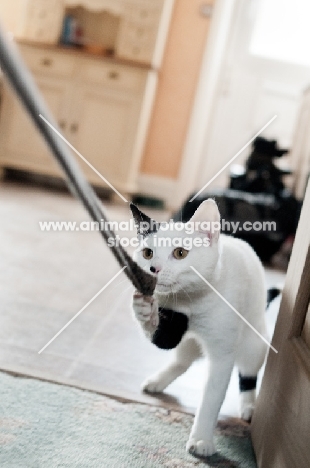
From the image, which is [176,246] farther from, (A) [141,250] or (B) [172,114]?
(B) [172,114]

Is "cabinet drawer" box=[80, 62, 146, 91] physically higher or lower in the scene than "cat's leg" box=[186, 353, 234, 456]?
higher

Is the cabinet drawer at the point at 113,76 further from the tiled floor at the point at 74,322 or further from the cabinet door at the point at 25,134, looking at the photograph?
the tiled floor at the point at 74,322

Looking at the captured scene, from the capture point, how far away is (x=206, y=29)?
4352mm

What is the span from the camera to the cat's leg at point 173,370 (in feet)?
3.82

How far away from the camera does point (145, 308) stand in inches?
34.6

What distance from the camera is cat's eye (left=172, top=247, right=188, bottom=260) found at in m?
0.93

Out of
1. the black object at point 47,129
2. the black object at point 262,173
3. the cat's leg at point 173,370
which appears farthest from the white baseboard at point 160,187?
the black object at point 47,129

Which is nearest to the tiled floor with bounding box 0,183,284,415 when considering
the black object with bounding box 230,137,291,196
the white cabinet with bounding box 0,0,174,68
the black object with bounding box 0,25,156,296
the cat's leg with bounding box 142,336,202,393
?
the cat's leg with bounding box 142,336,202,393

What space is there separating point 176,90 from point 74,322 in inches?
127

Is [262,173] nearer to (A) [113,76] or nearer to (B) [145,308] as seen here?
(A) [113,76]

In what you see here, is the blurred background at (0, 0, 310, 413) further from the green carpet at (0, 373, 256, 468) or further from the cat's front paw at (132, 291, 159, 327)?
the cat's front paw at (132, 291, 159, 327)

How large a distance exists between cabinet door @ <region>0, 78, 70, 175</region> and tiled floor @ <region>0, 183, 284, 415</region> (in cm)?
158

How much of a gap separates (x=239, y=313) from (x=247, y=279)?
8 cm

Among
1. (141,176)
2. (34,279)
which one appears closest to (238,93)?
(141,176)
